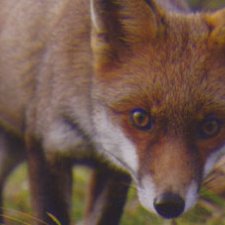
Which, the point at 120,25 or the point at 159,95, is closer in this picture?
the point at 159,95

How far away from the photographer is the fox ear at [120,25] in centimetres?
532

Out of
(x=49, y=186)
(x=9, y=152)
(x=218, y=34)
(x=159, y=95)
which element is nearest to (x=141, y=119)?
(x=159, y=95)

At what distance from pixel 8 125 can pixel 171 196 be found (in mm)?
2241

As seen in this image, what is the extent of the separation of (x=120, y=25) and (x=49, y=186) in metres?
1.33

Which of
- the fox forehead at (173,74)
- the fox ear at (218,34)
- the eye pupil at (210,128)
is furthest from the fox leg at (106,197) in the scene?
the fox ear at (218,34)

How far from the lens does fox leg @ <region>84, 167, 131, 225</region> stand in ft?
21.0

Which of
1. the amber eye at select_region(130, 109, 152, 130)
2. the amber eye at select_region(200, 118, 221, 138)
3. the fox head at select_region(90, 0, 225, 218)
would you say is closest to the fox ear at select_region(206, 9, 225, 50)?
the fox head at select_region(90, 0, 225, 218)

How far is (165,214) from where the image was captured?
4996mm

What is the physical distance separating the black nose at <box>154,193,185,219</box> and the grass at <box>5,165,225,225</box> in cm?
119

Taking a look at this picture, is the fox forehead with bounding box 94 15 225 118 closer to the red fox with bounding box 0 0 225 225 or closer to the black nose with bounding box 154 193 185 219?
the red fox with bounding box 0 0 225 225

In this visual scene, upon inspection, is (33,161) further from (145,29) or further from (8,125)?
(145,29)

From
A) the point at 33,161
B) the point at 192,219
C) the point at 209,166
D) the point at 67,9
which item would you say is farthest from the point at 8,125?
the point at 209,166

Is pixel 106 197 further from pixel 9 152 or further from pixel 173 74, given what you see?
pixel 173 74

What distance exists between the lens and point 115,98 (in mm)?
5332
